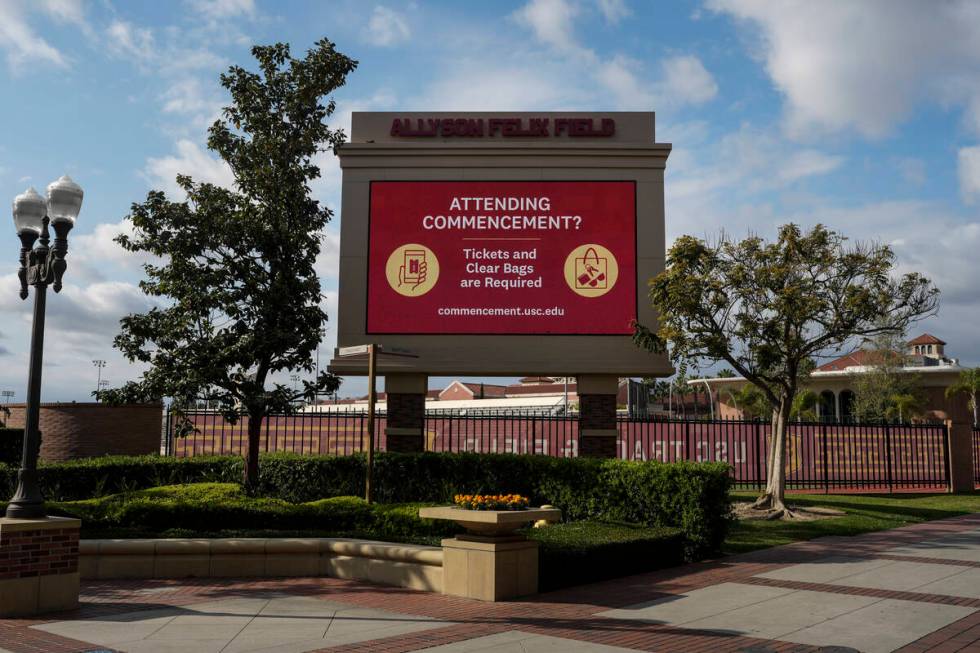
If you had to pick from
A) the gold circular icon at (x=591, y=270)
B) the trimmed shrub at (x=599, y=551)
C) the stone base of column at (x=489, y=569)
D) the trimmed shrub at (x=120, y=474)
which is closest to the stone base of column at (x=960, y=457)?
the gold circular icon at (x=591, y=270)

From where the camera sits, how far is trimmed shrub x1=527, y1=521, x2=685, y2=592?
11539mm

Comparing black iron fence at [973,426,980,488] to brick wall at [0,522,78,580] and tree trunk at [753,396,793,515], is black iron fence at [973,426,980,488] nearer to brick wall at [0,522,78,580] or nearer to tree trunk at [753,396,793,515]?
tree trunk at [753,396,793,515]

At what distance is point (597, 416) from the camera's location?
20172mm

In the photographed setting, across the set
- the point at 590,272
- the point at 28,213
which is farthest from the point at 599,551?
the point at 590,272

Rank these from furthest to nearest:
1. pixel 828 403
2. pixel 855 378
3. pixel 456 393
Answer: pixel 456 393 → pixel 828 403 → pixel 855 378

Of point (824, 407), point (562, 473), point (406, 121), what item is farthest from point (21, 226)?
point (824, 407)

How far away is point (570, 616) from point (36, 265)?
7900 mm

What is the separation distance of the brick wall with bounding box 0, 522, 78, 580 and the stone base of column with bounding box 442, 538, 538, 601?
4.66 metres

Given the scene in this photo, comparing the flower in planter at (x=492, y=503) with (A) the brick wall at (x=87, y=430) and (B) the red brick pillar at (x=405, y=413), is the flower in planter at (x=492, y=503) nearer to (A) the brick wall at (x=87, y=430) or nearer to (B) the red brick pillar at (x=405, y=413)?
(B) the red brick pillar at (x=405, y=413)

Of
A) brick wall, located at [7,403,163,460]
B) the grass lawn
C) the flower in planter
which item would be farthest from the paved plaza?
brick wall, located at [7,403,163,460]

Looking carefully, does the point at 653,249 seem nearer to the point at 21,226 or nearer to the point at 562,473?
the point at 562,473

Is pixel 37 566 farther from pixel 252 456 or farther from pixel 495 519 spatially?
pixel 252 456

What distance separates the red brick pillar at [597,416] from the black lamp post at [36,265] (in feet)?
40.0

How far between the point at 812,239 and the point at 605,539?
35.8 ft
